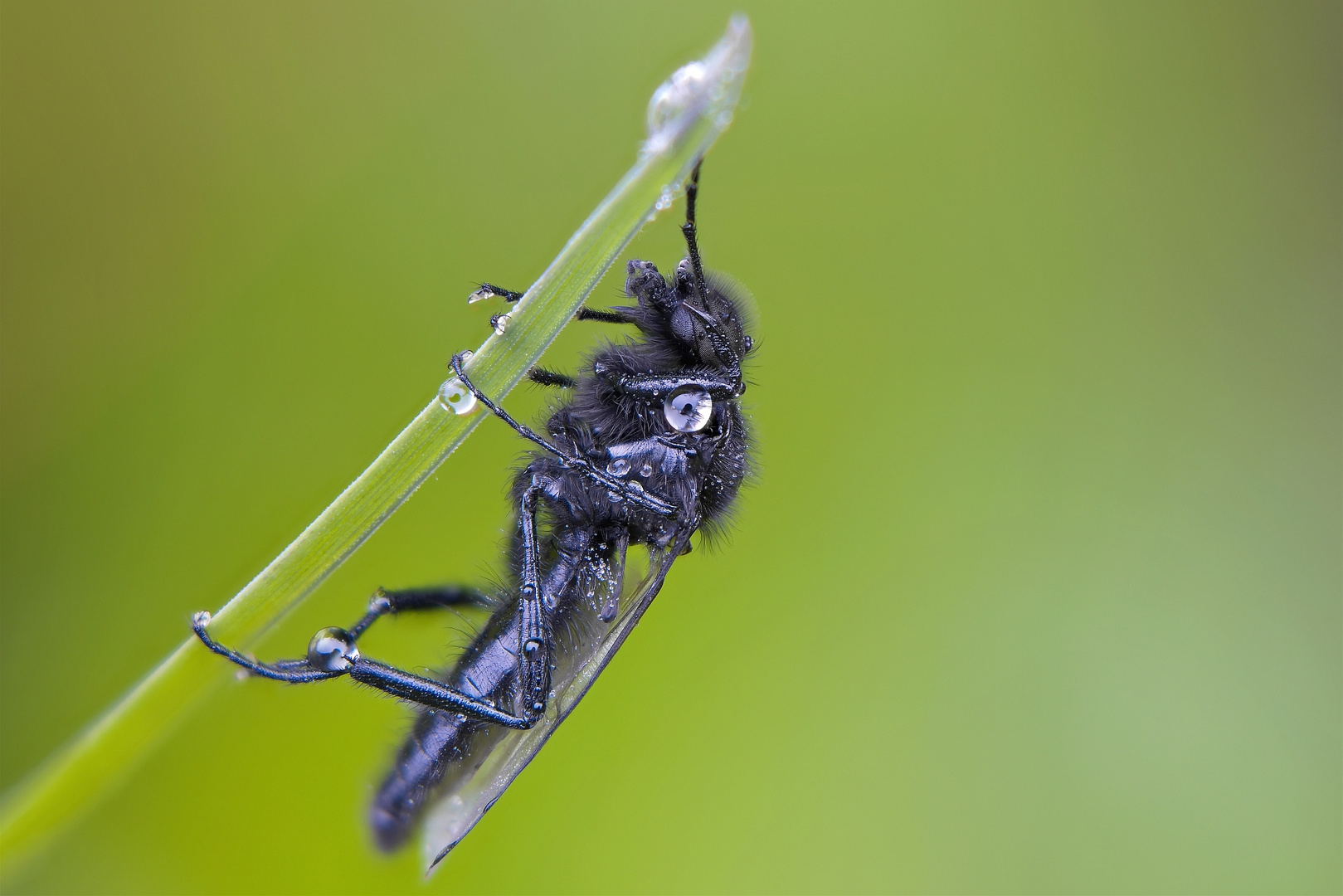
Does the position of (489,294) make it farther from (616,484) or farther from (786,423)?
(786,423)

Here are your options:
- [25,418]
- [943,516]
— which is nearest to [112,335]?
[25,418]

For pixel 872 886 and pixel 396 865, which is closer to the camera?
pixel 396 865

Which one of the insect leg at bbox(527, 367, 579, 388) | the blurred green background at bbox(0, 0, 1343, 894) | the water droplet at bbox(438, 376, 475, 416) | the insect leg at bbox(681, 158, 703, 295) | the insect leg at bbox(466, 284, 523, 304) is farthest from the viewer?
the blurred green background at bbox(0, 0, 1343, 894)

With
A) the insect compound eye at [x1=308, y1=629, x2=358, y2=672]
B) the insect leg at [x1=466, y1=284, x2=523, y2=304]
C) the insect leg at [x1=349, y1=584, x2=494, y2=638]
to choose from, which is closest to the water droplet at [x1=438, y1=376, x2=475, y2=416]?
the insect leg at [x1=466, y1=284, x2=523, y2=304]

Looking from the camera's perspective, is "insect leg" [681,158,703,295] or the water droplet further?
"insect leg" [681,158,703,295]

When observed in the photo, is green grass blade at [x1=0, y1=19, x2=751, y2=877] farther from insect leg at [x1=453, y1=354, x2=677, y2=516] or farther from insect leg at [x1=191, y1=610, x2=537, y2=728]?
insect leg at [x1=453, y1=354, x2=677, y2=516]

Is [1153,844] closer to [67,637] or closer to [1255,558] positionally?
[1255,558]
